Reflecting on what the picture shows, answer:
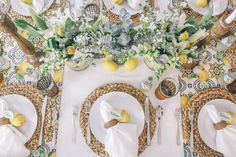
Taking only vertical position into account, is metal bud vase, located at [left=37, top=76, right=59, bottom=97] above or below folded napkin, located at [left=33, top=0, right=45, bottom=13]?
below

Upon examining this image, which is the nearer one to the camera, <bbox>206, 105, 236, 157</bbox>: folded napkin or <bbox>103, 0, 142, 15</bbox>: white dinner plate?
<bbox>206, 105, 236, 157</bbox>: folded napkin

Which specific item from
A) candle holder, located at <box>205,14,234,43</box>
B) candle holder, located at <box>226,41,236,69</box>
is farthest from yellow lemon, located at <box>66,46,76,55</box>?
candle holder, located at <box>226,41,236,69</box>

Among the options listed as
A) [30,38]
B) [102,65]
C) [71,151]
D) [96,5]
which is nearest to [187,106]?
[102,65]

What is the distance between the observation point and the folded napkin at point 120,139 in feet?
3.45

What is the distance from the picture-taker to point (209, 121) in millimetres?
1143

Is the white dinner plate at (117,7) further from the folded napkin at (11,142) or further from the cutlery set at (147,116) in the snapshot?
the folded napkin at (11,142)

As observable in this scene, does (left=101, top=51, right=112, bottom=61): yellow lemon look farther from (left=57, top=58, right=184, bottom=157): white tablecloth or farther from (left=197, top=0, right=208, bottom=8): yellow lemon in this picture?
(left=197, top=0, right=208, bottom=8): yellow lemon

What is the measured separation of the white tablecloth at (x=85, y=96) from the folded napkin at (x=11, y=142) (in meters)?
0.13

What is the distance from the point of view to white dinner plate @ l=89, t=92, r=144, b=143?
1.11m

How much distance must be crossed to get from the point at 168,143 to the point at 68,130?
394mm

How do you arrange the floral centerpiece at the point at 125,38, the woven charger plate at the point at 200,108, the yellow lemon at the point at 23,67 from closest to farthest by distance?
1. the floral centerpiece at the point at 125,38
2. the woven charger plate at the point at 200,108
3. the yellow lemon at the point at 23,67

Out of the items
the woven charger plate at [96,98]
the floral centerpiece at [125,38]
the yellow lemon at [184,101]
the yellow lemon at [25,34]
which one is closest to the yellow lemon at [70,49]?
the floral centerpiece at [125,38]

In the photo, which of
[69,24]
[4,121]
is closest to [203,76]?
[69,24]

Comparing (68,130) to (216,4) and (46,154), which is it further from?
(216,4)
